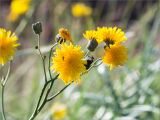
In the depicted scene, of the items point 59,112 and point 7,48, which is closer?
point 7,48

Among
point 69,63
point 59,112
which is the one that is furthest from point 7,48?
point 59,112

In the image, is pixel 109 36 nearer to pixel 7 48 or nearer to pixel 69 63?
pixel 69 63

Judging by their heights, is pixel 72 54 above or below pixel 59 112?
below

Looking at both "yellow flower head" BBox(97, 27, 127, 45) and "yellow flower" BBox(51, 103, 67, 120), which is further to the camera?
"yellow flower" BBox(51, 103, 67, 120)

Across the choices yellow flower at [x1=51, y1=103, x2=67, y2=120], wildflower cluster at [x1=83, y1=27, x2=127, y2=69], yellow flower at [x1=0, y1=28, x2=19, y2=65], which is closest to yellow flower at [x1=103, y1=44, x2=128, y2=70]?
wildflower cluster at [x1=83, y1=27, x2=127, y2=69]

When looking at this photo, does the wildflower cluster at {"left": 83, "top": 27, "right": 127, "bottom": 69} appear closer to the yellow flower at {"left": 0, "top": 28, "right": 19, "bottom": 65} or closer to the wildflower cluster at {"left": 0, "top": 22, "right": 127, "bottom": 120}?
the wildflower cluster at {"left": 0, "top": 22, "right": 127, "bottom": 120}

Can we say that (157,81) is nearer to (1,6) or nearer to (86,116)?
(86,116)
